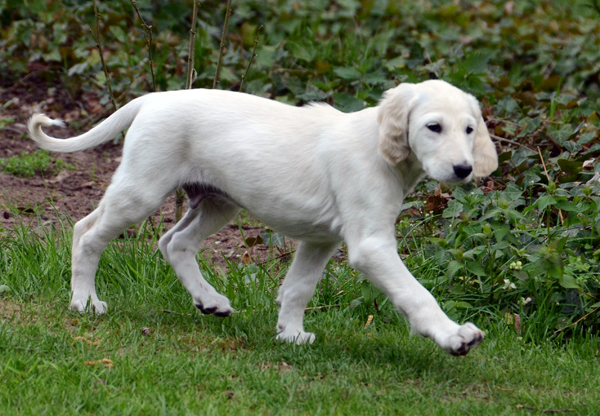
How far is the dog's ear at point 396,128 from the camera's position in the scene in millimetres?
3264

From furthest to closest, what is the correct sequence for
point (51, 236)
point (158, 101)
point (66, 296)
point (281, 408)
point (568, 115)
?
1. point (568, 115)
2. point (51, 236)
3. point (66, 296)
4. point (158, 101)
5. point (281, 408)

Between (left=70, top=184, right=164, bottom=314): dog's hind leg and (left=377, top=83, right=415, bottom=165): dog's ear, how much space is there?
1190 millimetres

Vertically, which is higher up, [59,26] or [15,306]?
[15,306]

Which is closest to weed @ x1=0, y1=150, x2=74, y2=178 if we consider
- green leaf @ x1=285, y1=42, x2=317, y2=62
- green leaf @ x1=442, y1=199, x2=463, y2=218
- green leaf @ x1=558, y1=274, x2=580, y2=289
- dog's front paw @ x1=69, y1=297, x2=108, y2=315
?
green leaf @ x1=285, y1=42, x2=317, y2=62

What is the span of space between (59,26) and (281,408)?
6461 mm

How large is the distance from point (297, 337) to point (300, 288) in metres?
0.24

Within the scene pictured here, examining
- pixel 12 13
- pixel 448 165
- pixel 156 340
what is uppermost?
pixel 448 165

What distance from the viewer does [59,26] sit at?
8297mm

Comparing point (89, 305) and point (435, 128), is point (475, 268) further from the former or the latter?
point (89, 305)

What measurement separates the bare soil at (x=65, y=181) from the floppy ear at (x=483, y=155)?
176 cm

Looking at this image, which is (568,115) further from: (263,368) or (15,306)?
(15,306)

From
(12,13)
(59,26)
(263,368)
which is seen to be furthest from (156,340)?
(12,13)

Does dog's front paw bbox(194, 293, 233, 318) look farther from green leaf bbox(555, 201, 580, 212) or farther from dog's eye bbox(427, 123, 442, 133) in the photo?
green leaf bbox(555, 201, 580, 212)

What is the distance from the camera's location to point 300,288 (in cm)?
382
